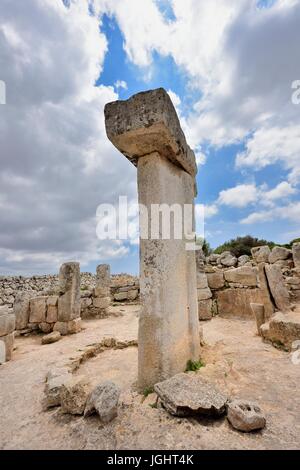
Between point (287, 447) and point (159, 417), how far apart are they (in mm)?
931

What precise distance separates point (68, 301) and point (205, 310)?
3.88 meters

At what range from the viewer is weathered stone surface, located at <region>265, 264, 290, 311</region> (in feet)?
16.0

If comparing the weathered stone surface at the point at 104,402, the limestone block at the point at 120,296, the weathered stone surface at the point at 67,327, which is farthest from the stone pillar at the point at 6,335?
the limestone block at the point at 120,296

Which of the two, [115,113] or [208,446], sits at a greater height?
[115,113]

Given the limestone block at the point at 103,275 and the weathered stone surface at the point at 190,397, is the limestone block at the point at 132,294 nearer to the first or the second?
the limestone block at the point at 103,275

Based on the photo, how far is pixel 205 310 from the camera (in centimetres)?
682

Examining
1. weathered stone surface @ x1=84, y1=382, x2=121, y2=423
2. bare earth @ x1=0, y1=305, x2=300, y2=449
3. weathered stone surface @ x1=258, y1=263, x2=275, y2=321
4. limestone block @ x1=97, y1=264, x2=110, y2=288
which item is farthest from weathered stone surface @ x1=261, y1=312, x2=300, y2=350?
limestone block @ x1=97, y1=264, x2=110, y2=288

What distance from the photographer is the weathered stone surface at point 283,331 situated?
147 inches

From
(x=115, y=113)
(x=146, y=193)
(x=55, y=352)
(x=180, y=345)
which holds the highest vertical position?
(x=115, y=113)

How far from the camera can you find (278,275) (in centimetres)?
501

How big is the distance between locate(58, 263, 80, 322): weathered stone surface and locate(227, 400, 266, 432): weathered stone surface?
5.74 meters

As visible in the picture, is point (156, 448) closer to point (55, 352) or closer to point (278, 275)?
point (55, 352)

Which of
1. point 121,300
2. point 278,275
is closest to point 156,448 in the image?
point 278,275

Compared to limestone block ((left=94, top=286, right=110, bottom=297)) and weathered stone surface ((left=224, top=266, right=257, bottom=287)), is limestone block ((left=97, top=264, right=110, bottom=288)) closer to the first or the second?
limestone block ((left=94, top=286, right=110, bottom=297))
